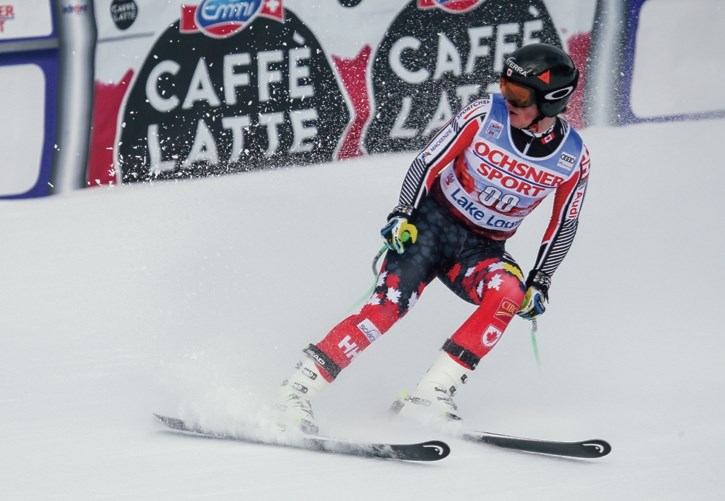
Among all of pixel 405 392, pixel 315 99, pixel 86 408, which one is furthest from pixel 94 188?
pixel 405 392

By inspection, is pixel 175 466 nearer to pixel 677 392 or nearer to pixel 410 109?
pixel 677 392

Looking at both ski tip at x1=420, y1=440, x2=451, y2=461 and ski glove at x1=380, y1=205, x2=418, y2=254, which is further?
ski glove at x1=380, y1=205, x2=418, y2=254

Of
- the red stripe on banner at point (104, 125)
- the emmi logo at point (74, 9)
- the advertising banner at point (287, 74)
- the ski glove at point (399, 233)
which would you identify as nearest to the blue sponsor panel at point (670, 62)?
the advertising banner at point (287, 74)

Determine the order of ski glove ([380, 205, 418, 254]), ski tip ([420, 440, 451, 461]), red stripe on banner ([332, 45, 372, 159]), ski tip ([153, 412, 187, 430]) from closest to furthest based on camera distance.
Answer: ski tip ([420, 440, 451, 461]) < ski tip ([153, 412, 187, 430]) < ski glove ([380, 205, 418, 254]) < red stripe on banner ([332, 45, 372, 159])

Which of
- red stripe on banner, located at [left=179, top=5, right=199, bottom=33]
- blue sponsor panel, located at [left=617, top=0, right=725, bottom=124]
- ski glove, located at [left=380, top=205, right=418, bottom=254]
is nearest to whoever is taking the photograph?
ski glove, located at [left=380, top=205, right=418, bottom=254]

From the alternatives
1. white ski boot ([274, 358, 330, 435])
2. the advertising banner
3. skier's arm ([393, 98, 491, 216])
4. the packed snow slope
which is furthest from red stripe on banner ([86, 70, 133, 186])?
white ski boot ([274, 358, 330, 435])

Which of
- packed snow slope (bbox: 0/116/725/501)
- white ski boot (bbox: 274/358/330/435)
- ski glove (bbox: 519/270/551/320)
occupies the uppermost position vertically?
ski glove (bbox: 519/270/551/320)

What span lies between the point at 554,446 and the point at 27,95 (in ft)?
13.5

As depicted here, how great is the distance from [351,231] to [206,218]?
2.92 ft

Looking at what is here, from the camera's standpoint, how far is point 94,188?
6746 mm

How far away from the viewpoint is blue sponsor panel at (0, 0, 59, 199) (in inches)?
249

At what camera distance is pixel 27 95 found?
645 cm

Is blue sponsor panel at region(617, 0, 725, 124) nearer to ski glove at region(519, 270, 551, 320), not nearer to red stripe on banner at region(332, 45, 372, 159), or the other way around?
red stripe on banner at region(332, 45, 372, 159)

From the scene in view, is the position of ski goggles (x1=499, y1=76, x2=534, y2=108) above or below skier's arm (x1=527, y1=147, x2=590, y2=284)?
above
